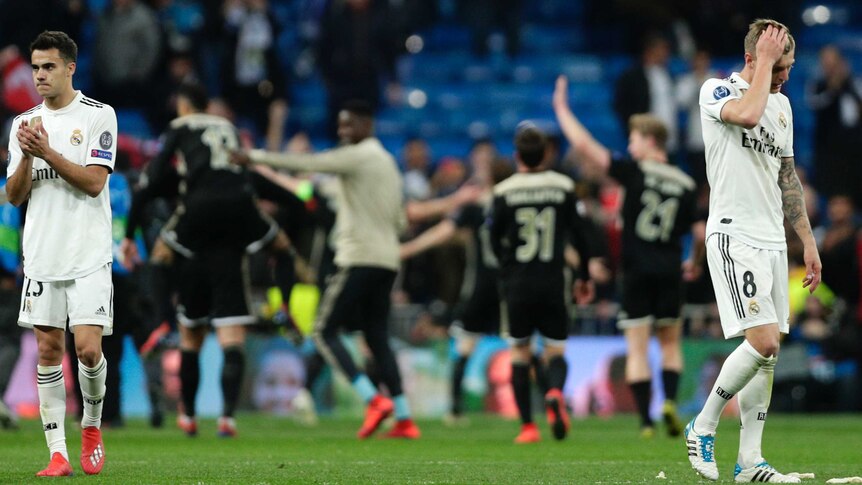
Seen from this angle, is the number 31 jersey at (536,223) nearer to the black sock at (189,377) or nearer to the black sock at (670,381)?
the black sock at (670,381)

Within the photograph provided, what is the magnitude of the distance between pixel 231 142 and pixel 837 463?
5.24 meters

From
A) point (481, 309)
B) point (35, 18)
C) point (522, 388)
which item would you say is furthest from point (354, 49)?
point (522, 388)

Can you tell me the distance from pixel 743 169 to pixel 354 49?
42.8ft

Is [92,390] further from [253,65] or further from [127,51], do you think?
[127,51]

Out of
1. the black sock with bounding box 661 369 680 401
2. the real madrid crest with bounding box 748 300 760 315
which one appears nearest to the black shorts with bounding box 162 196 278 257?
the black sock with bounding box 661 369 680 401

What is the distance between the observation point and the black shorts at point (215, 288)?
1165 centimetres

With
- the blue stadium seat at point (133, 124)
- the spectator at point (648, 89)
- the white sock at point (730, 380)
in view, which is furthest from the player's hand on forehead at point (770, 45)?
the blue stadium seat at point (133, 124)

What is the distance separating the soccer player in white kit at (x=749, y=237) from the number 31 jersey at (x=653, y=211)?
4233mm

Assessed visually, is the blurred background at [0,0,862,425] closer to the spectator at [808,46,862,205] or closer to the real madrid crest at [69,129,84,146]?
the spectator at [808,46,862,205]

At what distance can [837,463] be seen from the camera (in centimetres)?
888

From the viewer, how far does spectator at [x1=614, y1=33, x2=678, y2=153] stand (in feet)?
60.4

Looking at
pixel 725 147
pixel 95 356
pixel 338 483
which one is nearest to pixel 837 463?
pixel 725 147

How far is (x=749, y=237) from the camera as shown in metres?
7.29

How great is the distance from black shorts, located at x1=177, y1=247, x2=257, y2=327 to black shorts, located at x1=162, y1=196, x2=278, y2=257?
0.24ft
